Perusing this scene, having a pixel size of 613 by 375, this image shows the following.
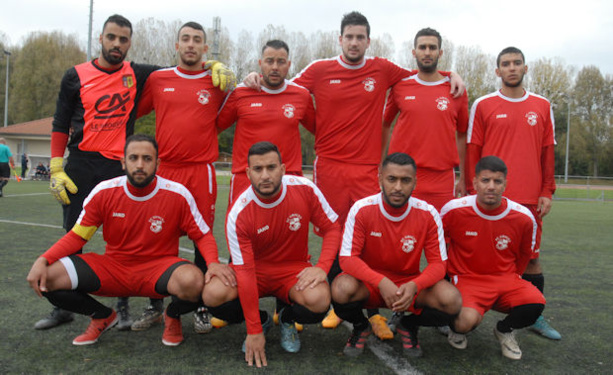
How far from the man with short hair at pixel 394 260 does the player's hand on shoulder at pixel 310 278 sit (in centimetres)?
12

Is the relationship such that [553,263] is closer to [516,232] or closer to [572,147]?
[516,232]

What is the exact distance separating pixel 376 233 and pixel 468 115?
1.60 metres

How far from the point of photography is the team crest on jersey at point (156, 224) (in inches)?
131

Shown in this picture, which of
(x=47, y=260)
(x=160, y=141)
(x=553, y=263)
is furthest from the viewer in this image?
(x=553, y=263)

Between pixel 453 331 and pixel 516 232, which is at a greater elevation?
pixel 516 232

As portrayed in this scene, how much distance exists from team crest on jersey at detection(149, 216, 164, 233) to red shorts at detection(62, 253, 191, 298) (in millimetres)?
231

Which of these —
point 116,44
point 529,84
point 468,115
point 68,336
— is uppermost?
point 529,84

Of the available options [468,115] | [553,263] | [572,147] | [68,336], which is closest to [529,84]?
[572,147]

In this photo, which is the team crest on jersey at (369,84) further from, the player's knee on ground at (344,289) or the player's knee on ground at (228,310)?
the player's knee on ground at (228,310)

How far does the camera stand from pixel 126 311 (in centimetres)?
353

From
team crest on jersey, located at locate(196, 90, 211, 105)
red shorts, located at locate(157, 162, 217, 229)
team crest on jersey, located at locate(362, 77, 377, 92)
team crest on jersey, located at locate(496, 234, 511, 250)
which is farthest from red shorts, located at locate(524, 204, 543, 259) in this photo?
team crest on jersey, located at locate(196, 90, 211, 105)

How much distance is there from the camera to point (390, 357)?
119 inches

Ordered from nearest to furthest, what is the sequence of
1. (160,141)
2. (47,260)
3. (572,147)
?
1. (47,260)
2. (160,141)
3. (572,147)

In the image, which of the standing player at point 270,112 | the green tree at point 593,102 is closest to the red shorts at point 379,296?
the standing player at point 270,112
